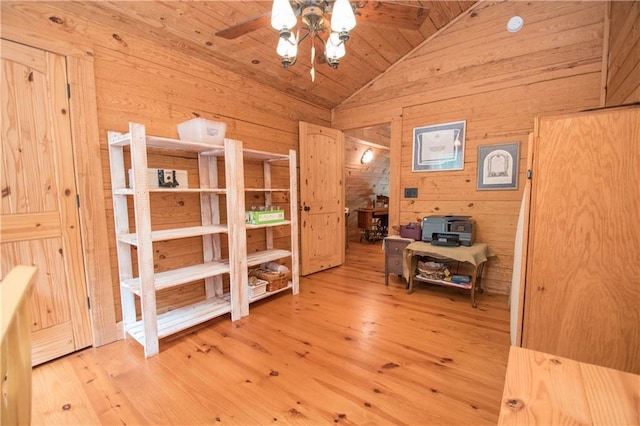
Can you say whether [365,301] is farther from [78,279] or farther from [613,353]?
[78,279]

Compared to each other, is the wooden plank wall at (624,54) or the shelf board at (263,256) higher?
the wooden plank wall at (624,54)

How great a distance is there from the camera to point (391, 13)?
1.57 meters

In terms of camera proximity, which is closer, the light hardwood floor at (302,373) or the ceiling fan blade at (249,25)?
the light hardwood floor at (302,373)

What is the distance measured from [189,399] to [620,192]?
7.86 feet

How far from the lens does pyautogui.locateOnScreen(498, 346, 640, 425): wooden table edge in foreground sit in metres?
0.56


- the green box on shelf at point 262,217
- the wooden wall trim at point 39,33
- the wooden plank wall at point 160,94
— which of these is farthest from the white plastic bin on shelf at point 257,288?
the wooden wall trim at point 39,33

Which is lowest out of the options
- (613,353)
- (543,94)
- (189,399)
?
(189,399)

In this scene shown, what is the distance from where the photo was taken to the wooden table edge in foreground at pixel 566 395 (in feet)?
1.84

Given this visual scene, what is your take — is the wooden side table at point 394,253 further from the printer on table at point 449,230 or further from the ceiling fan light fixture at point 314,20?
the ceiling fan light fixture at point 314,20

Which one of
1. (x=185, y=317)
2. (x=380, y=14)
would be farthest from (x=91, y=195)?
(x=380, y=14)

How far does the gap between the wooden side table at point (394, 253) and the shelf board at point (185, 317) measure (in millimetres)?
1835

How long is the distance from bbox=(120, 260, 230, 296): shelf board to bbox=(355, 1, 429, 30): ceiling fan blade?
2132mm

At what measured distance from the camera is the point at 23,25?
1739mm

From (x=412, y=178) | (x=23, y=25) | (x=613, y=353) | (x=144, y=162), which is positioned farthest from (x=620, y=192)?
(x=23, y=25)
